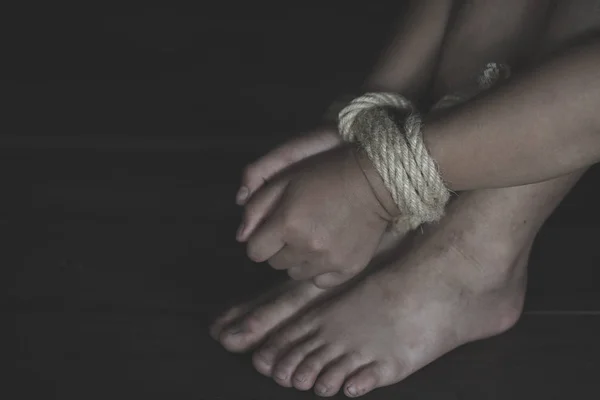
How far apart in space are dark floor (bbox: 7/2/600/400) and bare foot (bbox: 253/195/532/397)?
0.08 feet

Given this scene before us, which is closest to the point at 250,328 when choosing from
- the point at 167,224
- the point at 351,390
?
the point at 351,390

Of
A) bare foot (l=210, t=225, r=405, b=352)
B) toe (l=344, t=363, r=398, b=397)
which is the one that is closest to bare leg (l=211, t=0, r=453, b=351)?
bare foot (l=210, t=225, r=405, b=352)

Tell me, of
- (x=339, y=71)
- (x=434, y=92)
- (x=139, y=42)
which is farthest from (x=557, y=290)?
(x=139, y=42)

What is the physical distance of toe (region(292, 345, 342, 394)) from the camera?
985 mm

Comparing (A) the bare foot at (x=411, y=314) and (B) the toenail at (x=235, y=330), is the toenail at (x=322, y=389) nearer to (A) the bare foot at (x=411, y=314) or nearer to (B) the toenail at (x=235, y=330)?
(A) the bare foot at (x=411, y=314)

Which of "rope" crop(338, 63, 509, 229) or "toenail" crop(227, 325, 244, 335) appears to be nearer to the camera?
"rope" crop(338, 63, 509, 229)

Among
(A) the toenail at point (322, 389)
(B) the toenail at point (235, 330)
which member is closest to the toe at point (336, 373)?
(A) the toenail at point (322, 389)

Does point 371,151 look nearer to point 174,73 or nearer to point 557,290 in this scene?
point 557,290

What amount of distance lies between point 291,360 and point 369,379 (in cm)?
8

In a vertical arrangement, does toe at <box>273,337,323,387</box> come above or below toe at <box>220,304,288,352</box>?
below

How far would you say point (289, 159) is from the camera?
3.34ft

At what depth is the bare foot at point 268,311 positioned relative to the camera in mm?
1032

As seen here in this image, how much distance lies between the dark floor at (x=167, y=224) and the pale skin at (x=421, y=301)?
25 mm

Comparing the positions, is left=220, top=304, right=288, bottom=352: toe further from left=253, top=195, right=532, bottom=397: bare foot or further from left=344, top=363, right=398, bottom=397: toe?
left=344, top=363, right=398, bottom=397: toe
